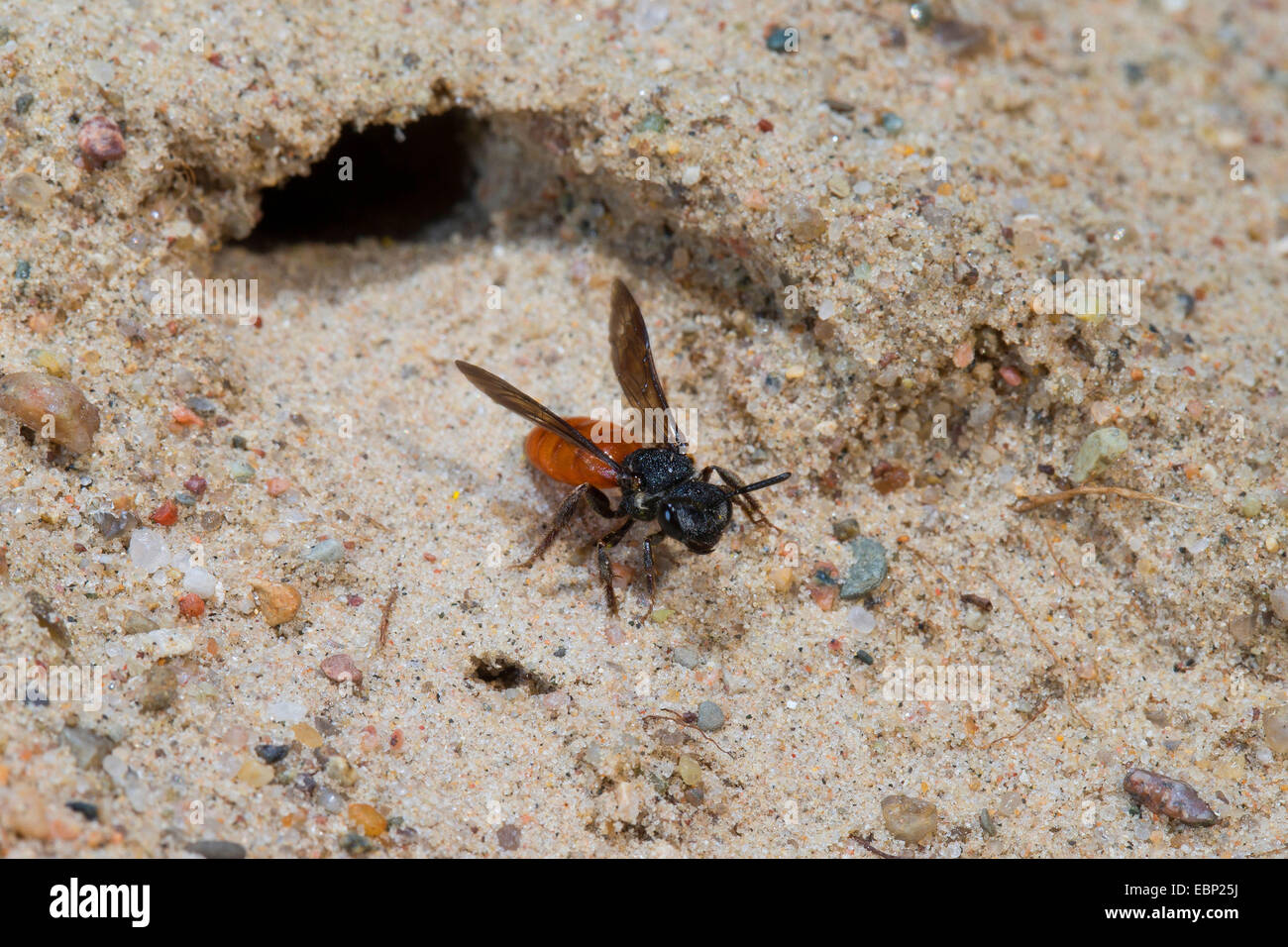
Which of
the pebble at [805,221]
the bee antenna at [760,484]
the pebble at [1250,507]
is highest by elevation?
the pebble at [805,221]

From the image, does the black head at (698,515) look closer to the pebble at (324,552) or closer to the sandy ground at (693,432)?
the sandy ground at (693,432)

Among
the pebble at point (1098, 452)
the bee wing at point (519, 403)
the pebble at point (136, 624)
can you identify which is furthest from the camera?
the pebble at point (1098, 452)

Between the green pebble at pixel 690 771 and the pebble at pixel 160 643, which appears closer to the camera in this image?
the pebble at pixel 160 643

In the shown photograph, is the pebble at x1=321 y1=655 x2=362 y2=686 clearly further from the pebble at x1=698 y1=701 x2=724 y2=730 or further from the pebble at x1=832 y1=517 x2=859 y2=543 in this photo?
the pebble at x1=832 y1=517 x2=859 y2=543

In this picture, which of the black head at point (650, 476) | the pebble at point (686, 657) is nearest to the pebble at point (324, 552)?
the black head at point (650, 476)

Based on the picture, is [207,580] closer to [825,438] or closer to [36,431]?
[36,431]

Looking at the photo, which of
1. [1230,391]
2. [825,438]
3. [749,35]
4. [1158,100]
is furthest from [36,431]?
[1158,100]

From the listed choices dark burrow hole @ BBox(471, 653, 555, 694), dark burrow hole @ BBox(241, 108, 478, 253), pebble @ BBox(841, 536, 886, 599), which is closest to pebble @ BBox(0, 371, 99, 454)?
dark burrow hole @ BBox(241, 108, 478, 253)

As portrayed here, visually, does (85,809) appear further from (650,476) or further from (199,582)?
(650,476)
